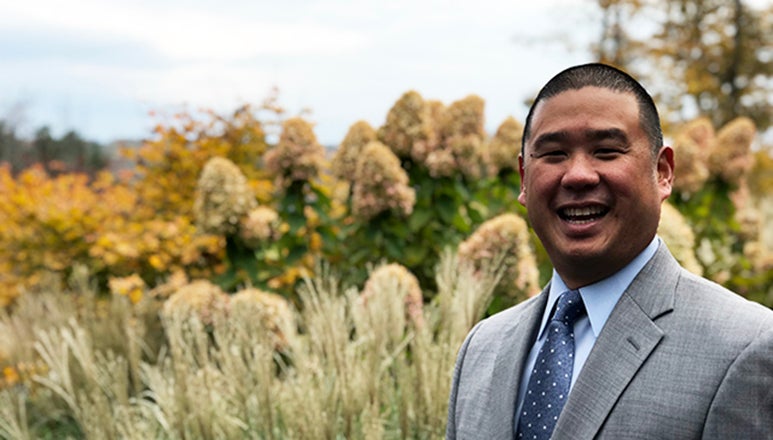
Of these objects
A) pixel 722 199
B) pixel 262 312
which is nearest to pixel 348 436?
pixel 262 312

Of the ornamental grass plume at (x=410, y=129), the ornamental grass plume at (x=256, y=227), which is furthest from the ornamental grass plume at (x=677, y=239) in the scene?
the ornamental grass plume at (x=256, y=227)

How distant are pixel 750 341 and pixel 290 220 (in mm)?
4755

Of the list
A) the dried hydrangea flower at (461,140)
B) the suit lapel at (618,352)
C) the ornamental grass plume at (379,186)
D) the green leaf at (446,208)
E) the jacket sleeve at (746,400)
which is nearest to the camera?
the jacket sleeve at (746,400)

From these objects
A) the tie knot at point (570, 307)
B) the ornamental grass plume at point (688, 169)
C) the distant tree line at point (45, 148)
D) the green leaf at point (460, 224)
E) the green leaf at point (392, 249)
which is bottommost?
the distant tree line at point (45, 148)

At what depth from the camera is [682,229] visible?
4.73 metres

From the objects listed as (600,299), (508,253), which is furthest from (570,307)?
(508,253)

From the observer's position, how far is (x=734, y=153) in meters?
7.89

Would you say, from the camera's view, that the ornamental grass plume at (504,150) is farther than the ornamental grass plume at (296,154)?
Yes

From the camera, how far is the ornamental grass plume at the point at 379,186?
5543 mm

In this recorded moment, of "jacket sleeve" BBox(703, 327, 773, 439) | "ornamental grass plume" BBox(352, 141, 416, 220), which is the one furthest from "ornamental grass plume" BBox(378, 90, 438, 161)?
"jacket sleeve" BBox(703, 327, 773, 439)

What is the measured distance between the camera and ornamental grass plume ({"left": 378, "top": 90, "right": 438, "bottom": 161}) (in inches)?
242

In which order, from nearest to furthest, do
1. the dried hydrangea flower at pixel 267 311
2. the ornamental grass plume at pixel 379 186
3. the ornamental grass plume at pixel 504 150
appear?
1. the dried hydrangea flower at pixel 267 311
2. the ornamental grass plume at pixel 379 186
3. the ornamental grass plume at pixel 504 150

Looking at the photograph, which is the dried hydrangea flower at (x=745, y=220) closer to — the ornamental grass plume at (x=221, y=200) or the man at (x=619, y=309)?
the ornamental grass plume at (x=221, y=200)

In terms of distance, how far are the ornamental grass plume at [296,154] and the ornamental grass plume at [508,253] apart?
1.86m
